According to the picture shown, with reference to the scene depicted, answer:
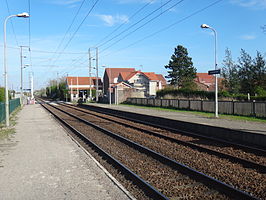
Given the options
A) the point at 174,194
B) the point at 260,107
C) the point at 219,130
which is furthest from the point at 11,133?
the point at 260,107

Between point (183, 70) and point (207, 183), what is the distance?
5898cm

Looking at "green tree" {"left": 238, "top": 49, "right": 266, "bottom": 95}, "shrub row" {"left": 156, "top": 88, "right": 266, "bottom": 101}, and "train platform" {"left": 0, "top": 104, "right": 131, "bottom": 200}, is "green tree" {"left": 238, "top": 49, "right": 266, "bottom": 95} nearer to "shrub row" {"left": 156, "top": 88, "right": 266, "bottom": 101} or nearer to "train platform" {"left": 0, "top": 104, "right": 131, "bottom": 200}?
"shrub row" {"left": 156, "top": 88, "right": 266, "bottom": 101}

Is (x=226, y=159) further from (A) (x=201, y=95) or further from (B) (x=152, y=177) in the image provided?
(A) (x=201, y=95)

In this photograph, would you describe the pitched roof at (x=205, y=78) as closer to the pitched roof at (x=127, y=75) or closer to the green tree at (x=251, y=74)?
the pitched roof at (x=127, y=75)

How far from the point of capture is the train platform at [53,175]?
5992 mm

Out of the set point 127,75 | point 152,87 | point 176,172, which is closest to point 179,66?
point 152,87

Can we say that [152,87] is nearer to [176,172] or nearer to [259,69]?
[259,69]

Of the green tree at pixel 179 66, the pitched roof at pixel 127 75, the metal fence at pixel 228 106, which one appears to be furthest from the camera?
the pitched roof at pixel 127 75

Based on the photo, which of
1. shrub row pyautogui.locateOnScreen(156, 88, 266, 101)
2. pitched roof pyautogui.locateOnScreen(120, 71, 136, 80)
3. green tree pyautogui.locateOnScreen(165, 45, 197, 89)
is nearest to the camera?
shrub row pyautogui.locateOnScreen(156, 88, 266, 101)

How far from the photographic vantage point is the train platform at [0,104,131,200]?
19.7 ft

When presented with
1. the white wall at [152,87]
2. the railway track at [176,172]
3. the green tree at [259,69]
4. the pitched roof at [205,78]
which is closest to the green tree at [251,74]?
the green tree at [259,69]

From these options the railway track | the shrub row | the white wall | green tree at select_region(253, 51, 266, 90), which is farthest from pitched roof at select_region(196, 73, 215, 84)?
the railway track

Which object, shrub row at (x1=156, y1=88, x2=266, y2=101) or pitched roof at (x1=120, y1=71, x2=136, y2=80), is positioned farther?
pitched roof at (x1=120, y1=71, x2=136, y2=80)

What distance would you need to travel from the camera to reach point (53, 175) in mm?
7520
